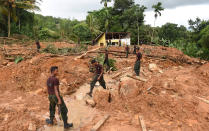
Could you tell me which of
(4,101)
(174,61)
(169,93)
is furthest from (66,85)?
(174,61)

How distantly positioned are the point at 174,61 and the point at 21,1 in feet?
68.2

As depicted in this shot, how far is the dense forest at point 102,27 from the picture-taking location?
19.8 m

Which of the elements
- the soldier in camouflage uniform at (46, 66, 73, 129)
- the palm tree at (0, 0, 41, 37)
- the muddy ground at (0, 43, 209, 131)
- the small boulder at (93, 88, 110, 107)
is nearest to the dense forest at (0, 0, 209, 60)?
the palm tree at (0, 0, 41, 37)

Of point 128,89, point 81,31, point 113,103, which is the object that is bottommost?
point 113,103

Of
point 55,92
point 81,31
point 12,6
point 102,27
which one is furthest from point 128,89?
point 102,27

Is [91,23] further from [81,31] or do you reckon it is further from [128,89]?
[128,89]

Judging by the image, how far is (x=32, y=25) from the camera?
2638cm

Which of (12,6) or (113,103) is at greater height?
(12,6)

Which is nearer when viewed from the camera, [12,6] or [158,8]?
[12,6]

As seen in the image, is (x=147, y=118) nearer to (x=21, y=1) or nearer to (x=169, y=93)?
(x=169, y=93)

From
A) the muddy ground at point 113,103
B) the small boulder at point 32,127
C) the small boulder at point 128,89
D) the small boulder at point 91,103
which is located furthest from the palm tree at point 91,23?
the small boulder at point 32,127

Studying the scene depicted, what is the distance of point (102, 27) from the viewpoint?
33594 millimetres

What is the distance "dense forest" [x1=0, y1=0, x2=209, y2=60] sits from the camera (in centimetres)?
1984

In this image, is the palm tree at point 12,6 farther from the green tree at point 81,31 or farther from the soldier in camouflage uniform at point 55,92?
the soldier in camouflage uniform at point 55,92
